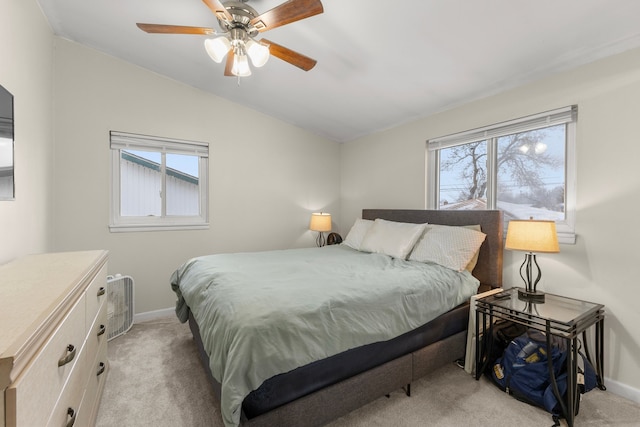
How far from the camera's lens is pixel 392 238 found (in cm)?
287

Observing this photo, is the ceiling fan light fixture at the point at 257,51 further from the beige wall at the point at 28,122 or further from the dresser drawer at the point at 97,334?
the dresser drawer at the point at 97,334

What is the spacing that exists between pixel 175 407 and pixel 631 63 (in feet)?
11.9

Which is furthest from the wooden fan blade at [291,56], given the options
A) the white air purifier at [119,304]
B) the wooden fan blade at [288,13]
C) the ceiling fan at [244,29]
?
the white air purifier at [119,304]

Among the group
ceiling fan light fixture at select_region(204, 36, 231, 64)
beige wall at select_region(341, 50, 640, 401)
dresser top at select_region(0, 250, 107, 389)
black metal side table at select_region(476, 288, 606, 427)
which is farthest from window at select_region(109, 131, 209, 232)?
beige wall at select_region(341, 50, 640, 401)

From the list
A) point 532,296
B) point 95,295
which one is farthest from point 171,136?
point 532,296

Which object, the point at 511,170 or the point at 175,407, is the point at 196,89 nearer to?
the point at 175,407

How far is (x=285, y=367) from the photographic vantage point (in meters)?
1.27

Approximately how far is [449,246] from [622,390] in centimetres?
137

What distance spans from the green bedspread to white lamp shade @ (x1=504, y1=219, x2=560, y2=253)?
1.53ft

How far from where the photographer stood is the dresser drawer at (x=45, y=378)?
0.65 meters

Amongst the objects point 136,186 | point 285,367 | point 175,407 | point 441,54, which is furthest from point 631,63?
point 136,186

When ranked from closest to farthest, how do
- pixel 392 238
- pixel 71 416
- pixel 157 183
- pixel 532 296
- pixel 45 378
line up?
1. pixel 45 378
2. pixel 71 416
3. pixel 532 296
4. pixel 392 238
5. pixel 157 183

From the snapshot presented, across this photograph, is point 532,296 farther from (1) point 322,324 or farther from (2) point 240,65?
(2) point 240,65

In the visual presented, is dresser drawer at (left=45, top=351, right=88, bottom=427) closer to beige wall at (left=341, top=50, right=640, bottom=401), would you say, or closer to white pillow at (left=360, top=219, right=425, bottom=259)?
white pillow at (left=360, top=219, right=425, bottom=259)
